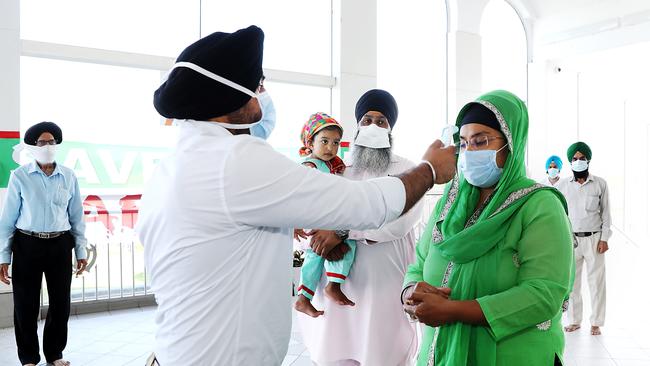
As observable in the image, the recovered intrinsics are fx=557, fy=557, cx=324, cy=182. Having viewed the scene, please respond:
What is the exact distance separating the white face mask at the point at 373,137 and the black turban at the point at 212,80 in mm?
1144

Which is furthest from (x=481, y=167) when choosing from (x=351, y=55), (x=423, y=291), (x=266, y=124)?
(x=351, y=55)

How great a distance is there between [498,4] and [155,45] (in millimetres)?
6481

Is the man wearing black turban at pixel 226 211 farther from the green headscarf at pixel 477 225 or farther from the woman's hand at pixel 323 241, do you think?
the woman's hand at pixel 323 241

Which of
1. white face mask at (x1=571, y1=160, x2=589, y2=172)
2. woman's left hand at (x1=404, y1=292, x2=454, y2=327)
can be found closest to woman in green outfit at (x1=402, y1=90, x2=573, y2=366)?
woman's left hand at (x1=404, y1=292, x2=454, y2=327)

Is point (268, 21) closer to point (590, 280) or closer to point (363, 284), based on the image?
point (590, 280)

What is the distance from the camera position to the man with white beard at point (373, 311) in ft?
7.10

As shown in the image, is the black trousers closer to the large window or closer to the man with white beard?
the man with white beard

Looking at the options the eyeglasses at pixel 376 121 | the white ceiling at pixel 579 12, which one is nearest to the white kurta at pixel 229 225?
Answer: the eyeglasses at pixel 376 121

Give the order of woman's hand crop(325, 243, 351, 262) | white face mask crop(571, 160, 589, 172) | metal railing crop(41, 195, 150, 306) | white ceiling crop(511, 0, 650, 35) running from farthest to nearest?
white ceiling crop(511, 0, 650, 35) < metal railing crop(41, 195, 150, 306) < white face mask crop(571, 160, 589, 172) < woman's hand crop(325, 243, 351, 262)

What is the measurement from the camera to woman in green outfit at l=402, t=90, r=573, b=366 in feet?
4.93

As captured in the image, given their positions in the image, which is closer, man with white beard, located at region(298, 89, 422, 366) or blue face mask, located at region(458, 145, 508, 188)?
blue face mask, located at region(458, 145, 508, 188)

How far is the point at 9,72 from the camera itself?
504 cm

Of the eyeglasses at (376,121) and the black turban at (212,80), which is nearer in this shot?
the black turban at (212,80)

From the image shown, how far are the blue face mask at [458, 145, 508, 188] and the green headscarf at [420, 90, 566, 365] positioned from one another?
0.13ft
